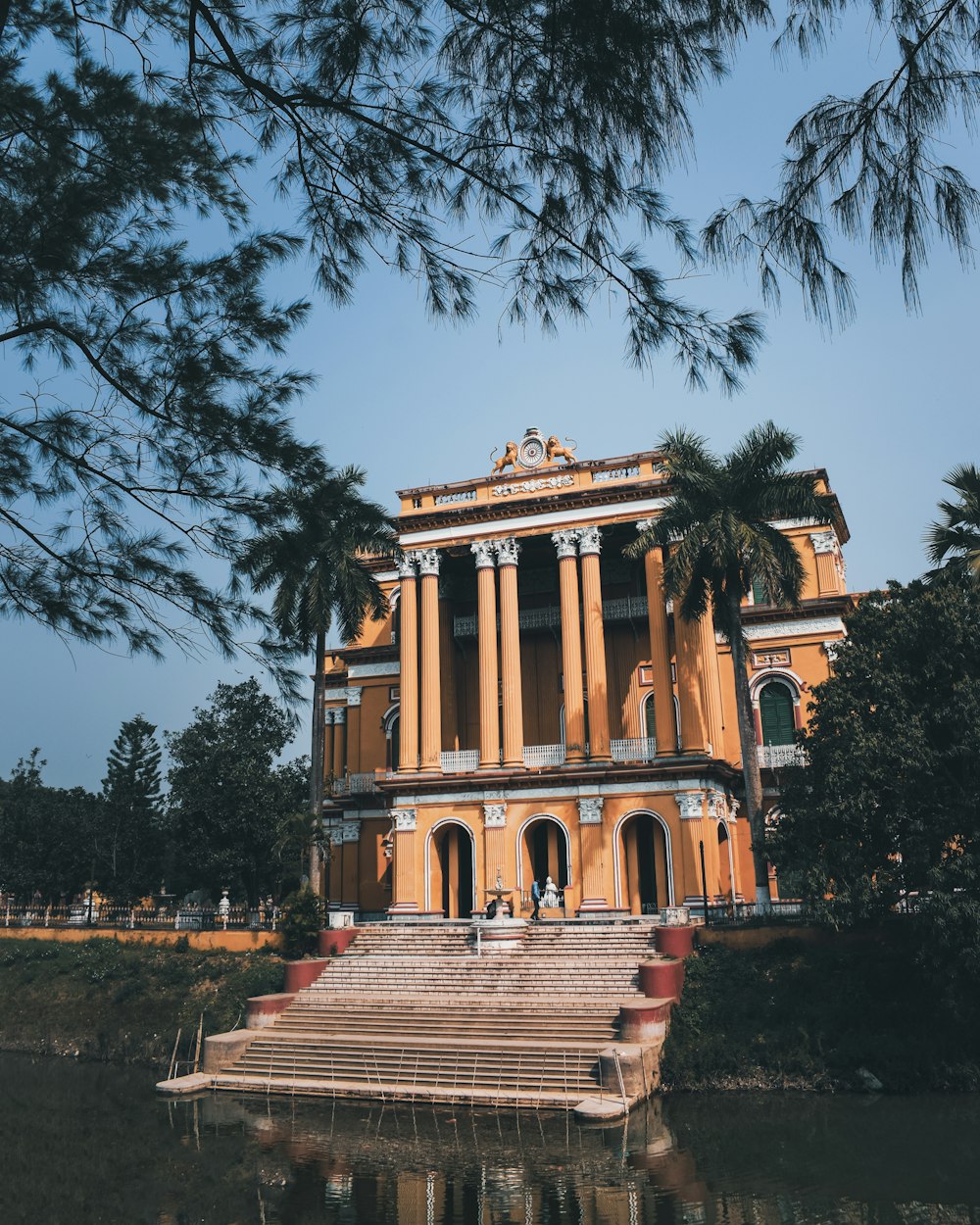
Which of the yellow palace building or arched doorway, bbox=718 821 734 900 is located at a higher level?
the yellow palace building

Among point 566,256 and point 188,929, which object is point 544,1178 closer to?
point 566,256

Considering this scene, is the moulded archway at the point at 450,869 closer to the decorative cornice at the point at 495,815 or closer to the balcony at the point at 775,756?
the decorative cornice at the point at 495,815

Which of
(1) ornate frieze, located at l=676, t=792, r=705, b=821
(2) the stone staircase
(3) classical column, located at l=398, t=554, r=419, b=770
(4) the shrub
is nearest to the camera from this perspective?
(2) the stone staircase

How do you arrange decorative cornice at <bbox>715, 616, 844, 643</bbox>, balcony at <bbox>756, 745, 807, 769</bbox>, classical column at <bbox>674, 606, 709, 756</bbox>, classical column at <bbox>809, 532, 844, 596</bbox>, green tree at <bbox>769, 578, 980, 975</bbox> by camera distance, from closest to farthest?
green tree at <bbox>769, 578, 980, 975</bbox>
classical column at <bbox>674, 606, 709, 756</bbox>
balcony at <bbox>756, 745, 807, 769</bbox>
decorative cornice at <bbox>715, 616, 844, 643</bbox>
classical column at <bbox>809, 532, 844, 596</bbox>

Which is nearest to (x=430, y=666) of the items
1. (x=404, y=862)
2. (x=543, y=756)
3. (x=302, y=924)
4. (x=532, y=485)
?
(x=543, y=756)

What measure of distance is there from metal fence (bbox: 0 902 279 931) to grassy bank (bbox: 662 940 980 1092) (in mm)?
15007

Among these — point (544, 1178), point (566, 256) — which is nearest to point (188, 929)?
point (544, 1178)

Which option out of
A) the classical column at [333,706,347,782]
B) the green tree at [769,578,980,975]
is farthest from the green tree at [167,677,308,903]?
the green tree at [769,578,980,975]

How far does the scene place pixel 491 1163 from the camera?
14.1 m

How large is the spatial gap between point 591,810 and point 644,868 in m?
Answer: 4.70

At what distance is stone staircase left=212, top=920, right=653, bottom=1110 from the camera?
62.2 feet

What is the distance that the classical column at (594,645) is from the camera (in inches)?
1258

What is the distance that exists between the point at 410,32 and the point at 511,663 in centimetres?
2767

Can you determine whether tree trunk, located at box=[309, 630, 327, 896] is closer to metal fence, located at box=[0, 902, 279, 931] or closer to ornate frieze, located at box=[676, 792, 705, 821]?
metal fence, located at box=[0, 902, 279, 931]
